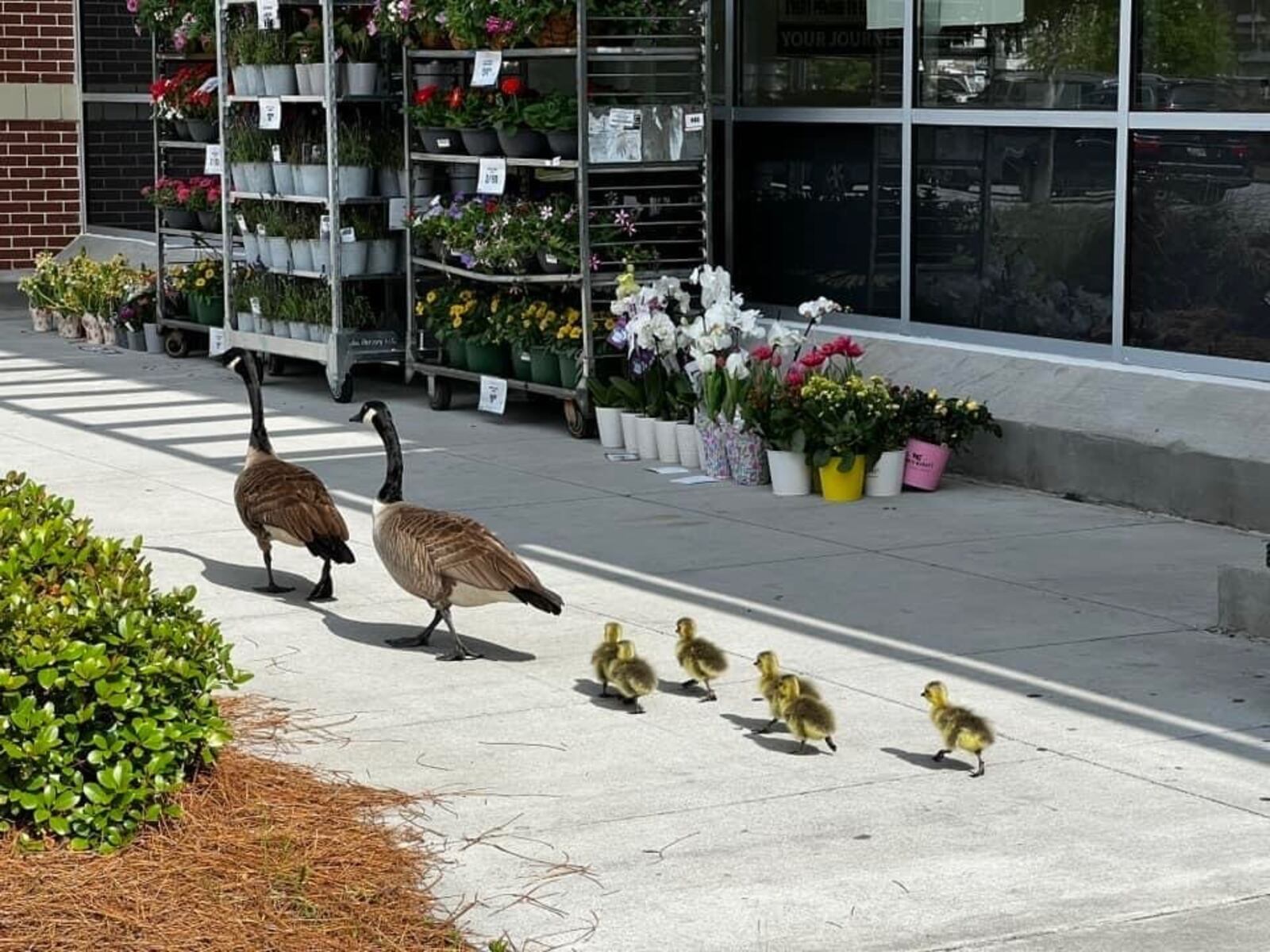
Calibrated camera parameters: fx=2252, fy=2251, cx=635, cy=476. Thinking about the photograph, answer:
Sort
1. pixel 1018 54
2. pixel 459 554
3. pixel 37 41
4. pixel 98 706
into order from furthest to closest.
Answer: pixel 37 41 < pixel 1018 54 < pixel 459 554 < pixel 98 706

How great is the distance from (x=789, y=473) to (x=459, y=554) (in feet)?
12.8

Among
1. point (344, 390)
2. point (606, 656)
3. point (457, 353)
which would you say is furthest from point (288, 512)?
point (344, 390)

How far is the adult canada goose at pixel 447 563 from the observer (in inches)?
311

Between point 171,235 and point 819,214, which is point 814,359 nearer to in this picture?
point 819,214

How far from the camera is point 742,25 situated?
14469 millimetres

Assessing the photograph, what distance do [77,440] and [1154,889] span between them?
9.27m

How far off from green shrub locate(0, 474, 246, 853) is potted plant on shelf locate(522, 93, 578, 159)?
7563 mm

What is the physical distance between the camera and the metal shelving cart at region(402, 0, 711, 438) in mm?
13133

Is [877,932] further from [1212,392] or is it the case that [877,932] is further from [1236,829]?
[1212,392]

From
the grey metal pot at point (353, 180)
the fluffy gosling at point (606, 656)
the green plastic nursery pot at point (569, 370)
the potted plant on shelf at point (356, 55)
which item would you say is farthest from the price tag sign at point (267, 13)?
the fluffy gosling at point (606, 656)

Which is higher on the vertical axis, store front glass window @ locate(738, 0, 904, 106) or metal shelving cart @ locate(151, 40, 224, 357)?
store front glass window @ locate(738, 0, 904, 106)

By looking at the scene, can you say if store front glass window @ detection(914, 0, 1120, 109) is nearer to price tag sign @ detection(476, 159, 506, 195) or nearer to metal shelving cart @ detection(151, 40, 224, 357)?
price tag sign @ detection(476, 159, 506, 195)

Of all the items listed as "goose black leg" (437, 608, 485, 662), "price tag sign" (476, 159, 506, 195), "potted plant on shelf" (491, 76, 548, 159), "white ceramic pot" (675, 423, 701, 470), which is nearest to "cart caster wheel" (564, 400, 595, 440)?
"white ceramic pot" (675, 423, 701, 470)

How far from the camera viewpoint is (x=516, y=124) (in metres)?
13.5
